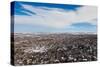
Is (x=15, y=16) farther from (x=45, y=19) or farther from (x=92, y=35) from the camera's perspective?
(x=92, y=35)

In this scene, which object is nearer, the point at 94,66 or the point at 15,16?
the point at 15,16

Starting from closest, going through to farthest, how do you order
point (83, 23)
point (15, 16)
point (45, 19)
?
point (15, 16) → point (45, 19) → point (83, 23)

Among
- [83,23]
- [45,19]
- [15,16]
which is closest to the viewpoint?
[15,16]

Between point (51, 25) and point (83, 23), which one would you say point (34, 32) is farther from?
point (83, 23)

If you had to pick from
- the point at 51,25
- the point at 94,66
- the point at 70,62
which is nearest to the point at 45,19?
the point at 51,25
